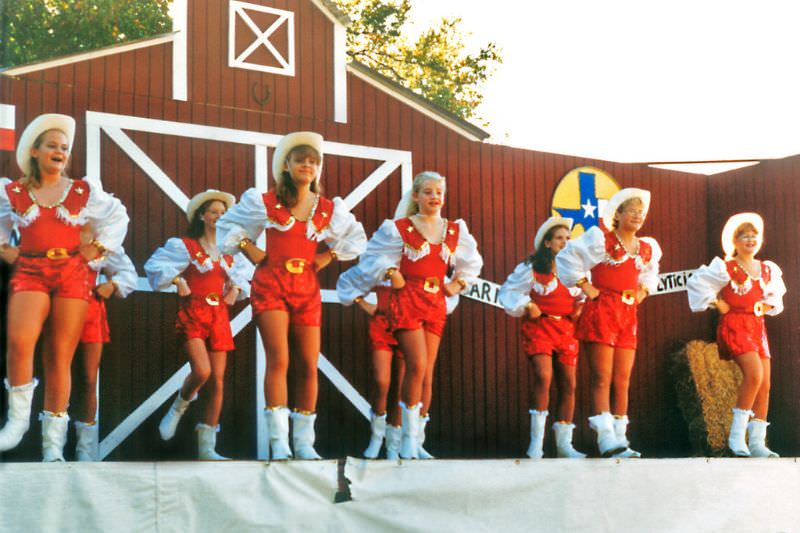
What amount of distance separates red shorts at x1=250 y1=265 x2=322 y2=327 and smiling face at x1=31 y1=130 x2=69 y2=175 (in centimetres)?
118

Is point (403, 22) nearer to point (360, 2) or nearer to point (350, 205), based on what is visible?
point (360, 2)

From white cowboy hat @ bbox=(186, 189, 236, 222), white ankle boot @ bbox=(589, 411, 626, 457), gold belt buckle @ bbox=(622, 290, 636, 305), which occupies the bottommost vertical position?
white ankle boot @ bbox=(589, 411, 626, 457)

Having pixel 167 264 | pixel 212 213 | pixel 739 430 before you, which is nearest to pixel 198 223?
pixel 212 213

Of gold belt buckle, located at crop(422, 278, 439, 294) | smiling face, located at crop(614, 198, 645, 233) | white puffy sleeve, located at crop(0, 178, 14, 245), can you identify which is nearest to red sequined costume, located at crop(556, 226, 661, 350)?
smiling face, located at crop(614, 198, 645, 233)

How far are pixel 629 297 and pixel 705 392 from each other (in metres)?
2.93

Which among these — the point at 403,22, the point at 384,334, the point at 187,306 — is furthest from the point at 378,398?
the point at 403,22

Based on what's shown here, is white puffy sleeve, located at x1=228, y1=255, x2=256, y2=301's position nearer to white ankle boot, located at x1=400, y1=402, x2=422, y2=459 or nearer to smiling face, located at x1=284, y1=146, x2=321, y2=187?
smiling face, located at x1=284, y1=146, x2=321, y2=187

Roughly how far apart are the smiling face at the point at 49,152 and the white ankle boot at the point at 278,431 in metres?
1.68

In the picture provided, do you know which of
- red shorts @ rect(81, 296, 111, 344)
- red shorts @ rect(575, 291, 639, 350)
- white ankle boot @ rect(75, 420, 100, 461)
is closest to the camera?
red shorts @ rect(81, 296, 111, 344)

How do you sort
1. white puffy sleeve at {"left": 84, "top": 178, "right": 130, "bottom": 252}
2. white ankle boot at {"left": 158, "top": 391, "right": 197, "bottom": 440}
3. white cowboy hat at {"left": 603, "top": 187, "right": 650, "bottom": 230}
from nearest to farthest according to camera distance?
white puffy sleeve at {"left": 84, "top": 178, "right": 130, "bottom": 252}, white ankle boot at {"left": 158, "top": 391, "right": 197, "bottom": 440}, white cowboy hat at {"left": 603, "top": 187, "right": 650, "bottom": 230}

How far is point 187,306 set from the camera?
21.4ft

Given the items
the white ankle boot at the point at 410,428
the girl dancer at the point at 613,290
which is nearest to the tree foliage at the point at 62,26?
the girl dancer at the point at 613,290

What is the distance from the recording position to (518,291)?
25.3 feet

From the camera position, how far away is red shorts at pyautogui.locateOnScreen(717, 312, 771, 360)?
7.65 meters
